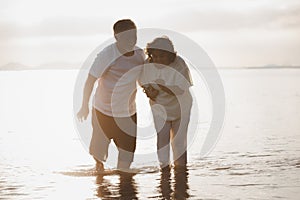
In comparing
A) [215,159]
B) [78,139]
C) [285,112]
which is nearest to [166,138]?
[215,159]

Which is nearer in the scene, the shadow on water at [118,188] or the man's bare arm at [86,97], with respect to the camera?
the shadow on water at [118,188]

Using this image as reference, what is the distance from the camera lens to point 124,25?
30.6 feet

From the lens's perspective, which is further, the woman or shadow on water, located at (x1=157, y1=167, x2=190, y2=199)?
the woman

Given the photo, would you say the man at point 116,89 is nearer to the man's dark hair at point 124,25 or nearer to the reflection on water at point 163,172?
the man's dark hair at point 124,25

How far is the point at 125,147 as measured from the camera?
32.6 ft

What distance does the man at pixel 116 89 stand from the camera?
30.6ft

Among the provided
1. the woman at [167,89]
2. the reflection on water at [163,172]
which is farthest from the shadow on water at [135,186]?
the woman at [167,89]

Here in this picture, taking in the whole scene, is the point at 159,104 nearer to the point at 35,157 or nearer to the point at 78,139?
the point at 35,157

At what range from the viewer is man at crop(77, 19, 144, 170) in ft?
30.6

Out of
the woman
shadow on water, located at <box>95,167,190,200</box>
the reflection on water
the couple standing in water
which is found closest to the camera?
shadow on water, located at <box>95,167,190,200</box>

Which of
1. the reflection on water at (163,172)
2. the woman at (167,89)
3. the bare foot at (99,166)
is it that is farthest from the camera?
the bare foot at (99,166)

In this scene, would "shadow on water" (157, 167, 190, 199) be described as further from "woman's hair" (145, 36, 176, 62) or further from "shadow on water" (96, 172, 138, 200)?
"woman's hair" (145, 36, 176, 62)

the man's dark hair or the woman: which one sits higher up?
the man's dark hair

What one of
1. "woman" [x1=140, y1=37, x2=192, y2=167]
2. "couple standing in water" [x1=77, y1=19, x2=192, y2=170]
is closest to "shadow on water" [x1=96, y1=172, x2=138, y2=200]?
"couple standing in water" [x1=77, y1=19, x2=192, y2=170]
